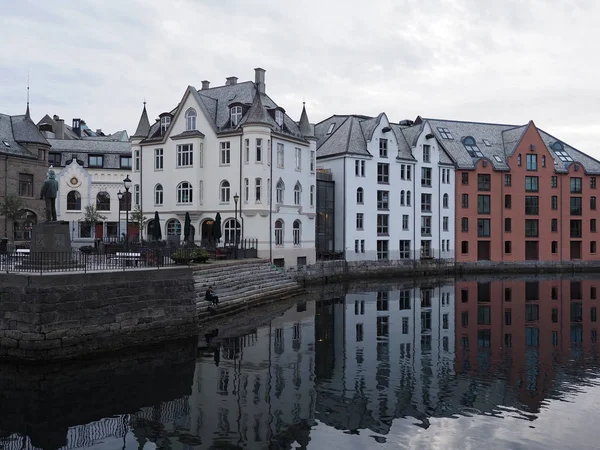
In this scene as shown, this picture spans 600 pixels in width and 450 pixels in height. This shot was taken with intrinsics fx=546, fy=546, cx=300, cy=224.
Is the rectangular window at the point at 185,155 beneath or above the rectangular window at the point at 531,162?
beneath

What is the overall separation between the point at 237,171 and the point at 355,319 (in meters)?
20.0

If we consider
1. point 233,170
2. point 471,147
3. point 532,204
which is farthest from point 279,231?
point 532,204

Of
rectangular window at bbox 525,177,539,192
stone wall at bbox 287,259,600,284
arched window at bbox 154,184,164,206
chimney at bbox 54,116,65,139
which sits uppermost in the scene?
chimney at bbox 54,116,65,139

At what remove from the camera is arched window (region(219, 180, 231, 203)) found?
48.7m

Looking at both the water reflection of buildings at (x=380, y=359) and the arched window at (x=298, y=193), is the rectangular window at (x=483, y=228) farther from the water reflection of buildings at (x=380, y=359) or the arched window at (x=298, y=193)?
the water reflection of buildings at (x=380, y=359)

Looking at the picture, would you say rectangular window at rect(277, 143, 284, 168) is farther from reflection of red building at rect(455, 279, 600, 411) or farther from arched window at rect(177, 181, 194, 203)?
reflection of red building at rect(455, 279, 600, 411)

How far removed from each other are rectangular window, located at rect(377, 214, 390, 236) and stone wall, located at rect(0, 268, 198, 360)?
130 ft

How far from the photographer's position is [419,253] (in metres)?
65.5

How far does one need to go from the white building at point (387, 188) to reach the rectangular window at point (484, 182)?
401 cm

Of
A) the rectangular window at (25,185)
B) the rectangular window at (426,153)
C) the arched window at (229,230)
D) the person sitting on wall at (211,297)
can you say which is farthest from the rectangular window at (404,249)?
the rectangular window at (25,185)

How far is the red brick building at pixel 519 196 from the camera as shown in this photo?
7000 centimetres

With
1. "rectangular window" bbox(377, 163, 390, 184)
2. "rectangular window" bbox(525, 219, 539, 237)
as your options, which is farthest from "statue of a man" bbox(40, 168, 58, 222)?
"rectangular window" bbox(525, 219, 539, 237)

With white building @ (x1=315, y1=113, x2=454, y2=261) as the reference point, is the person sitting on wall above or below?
below

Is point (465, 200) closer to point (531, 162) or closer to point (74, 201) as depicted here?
point (531, 162)
